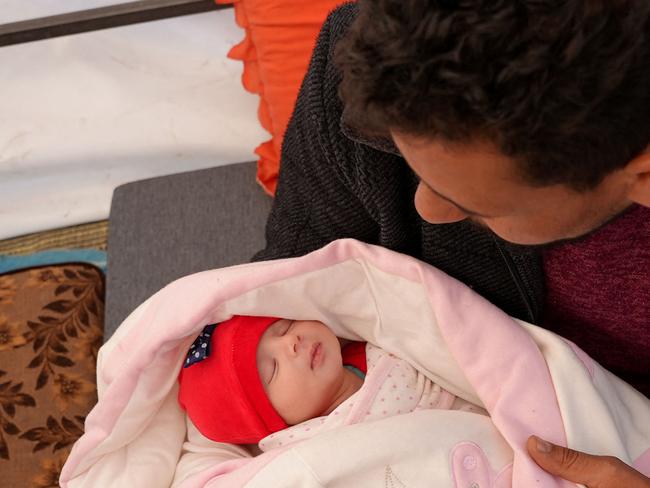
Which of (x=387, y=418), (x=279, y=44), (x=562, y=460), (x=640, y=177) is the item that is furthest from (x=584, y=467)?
(x=279, y=44)

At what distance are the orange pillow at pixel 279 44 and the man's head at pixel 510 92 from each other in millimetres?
754

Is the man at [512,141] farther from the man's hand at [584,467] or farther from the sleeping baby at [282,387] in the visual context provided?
the sleeping baby at [282,387]

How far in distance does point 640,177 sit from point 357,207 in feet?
1.49

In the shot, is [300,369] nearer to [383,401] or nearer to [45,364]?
[383,401]

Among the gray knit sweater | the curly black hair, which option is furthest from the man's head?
the gray knit sweater

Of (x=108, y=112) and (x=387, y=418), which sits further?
(x=108, y=112)

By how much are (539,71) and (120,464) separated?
864mm

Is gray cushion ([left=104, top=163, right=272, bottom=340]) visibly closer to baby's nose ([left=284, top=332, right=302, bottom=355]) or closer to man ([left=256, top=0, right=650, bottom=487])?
baby's nose ([left=284, top=332, right=302, bottom=355])

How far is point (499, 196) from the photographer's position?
745 mm

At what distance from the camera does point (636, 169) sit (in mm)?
725

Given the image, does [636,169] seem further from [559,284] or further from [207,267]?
[207,267]

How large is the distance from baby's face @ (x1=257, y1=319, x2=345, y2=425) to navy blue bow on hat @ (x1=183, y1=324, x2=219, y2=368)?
77mm

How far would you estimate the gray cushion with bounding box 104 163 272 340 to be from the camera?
5.05 ft

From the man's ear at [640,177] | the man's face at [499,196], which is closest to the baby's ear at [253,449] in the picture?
the man's face at [499,196]
